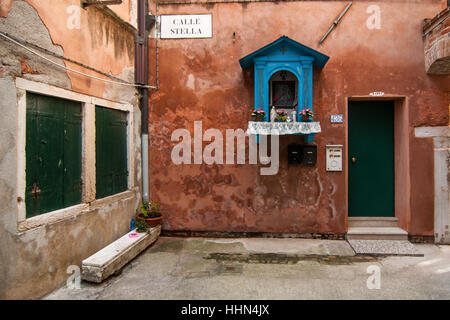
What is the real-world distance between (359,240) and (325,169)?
1.31 m

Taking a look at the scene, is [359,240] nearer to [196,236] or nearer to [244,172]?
[244,172]

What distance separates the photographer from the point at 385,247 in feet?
15.5

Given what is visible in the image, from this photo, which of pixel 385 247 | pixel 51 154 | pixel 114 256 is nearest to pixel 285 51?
pixel 385 247

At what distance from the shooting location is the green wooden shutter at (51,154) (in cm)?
317

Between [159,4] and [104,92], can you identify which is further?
[159,4]

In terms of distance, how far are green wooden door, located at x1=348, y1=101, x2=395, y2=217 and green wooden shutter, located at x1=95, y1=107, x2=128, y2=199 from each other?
400cm

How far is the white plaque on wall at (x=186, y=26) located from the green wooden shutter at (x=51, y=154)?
2.35 m

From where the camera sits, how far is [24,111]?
304 cm

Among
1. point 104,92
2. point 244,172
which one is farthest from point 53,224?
point 244,172

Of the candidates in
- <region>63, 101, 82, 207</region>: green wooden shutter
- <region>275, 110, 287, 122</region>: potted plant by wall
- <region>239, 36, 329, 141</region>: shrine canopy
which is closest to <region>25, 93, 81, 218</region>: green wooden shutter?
<region>63, 101, 82, 207</region>: green wooden shutter

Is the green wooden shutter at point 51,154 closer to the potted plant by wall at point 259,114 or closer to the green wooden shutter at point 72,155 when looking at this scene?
the green wooden shutter at point 72,155

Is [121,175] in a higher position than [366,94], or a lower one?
lower

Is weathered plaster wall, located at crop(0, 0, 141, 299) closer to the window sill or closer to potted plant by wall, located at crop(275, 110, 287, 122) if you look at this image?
the window sill

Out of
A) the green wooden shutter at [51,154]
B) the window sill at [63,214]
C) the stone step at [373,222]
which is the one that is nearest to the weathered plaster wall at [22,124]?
the window sill at [63,214]
